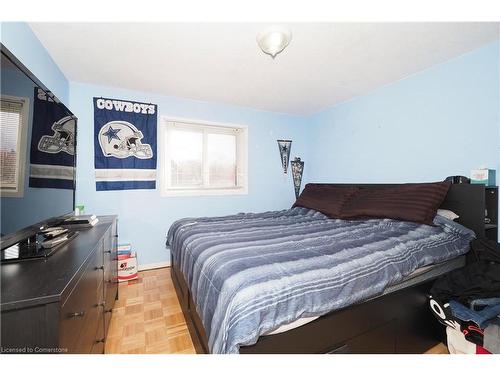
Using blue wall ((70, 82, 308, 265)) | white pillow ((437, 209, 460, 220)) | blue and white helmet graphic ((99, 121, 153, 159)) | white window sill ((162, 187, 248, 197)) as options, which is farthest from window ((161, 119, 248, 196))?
white pillow ((437, 209, 460, 220))

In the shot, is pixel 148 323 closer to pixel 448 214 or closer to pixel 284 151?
pixel 448 214

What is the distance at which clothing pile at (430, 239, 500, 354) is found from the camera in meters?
1.18

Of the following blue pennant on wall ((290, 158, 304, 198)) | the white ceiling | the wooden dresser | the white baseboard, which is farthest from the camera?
blue pennant on wall ((290, 158, 304, 198))

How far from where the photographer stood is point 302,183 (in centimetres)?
400

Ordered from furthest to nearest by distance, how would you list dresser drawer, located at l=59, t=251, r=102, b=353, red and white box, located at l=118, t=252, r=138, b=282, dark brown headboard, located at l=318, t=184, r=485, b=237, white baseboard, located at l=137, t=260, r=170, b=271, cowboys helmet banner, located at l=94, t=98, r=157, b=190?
white baseboard, located at l=137, t=260, r=170, b=271
cowboys helmet banner, located at l=94, t=98, r=157, b=190
red and white box, located at l=118, t=252, r=138, b=282
dark brown headboard, located at l=318, t=184, r=485, b=237
dresser drawer, located at l=59, t=251, r=102, b=353

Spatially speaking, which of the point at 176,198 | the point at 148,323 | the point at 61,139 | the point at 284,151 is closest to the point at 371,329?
the point at 148,323

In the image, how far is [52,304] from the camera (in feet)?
2.38

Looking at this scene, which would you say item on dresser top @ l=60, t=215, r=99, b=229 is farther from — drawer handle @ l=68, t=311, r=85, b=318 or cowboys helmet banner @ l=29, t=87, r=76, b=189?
drawer handle @ l=68, t=311, r=85, b=318

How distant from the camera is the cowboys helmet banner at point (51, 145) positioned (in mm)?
1189

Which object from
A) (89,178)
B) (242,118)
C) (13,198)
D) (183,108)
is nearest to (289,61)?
(242,118)

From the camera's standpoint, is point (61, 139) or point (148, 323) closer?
point (61, 139)

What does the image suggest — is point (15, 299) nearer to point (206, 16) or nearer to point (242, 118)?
point (206, 16)

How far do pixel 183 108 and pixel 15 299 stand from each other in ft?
9.29

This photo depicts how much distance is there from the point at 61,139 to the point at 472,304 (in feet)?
9.83
